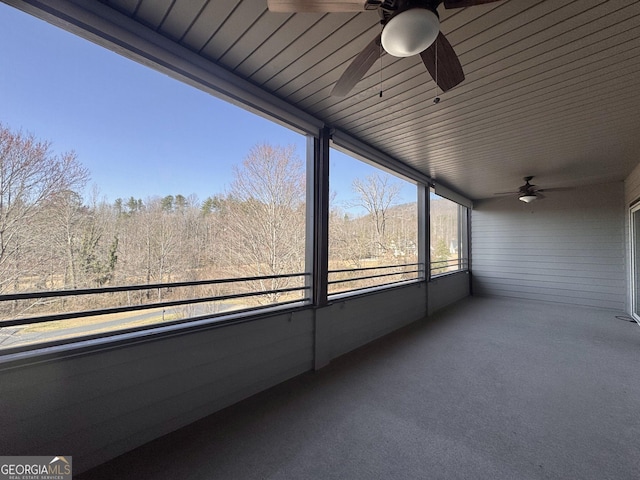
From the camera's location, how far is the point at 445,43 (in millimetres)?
1299

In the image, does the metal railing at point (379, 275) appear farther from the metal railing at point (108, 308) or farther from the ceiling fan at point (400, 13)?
the ceiling fan at point (400, 13)

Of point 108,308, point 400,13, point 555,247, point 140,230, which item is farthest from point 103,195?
point 555,247

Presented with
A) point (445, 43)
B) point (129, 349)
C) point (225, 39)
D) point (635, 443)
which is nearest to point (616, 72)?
point (445, 43)

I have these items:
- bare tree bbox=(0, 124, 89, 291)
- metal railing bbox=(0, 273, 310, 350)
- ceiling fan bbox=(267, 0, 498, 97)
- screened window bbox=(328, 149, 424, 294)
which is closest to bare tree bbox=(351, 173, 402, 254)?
screened window bbox=(328, 149, 424, 294)

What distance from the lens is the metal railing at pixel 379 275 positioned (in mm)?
3252

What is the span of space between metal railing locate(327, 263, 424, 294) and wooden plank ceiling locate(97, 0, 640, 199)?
1.67 metres

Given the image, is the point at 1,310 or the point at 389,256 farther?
the point at 389,256

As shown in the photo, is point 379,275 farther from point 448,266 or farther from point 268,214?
point 448,266

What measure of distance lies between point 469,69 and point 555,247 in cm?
566

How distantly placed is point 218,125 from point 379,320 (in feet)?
9.88

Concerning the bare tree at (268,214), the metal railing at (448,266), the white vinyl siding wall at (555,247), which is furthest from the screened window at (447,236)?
the bare tree at (268,214)

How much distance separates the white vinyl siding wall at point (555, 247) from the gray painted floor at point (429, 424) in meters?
2.78

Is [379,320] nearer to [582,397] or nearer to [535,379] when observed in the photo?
[535,379]

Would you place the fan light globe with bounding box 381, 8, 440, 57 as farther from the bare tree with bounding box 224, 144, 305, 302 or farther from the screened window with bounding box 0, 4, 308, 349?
the bare tree with bounding box 224, 144, 305, 302
